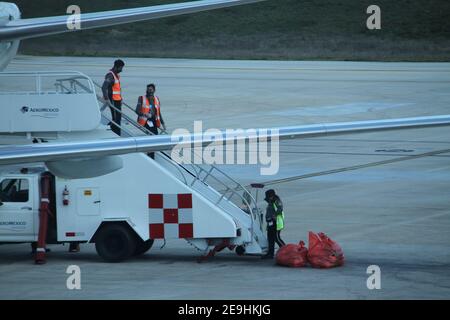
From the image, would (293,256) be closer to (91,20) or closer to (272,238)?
(272,238)

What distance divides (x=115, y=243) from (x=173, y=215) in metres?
1.17

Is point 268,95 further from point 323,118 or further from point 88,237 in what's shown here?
point 88,237

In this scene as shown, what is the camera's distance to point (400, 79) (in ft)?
177

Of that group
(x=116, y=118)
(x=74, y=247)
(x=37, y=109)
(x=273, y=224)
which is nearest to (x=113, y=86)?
(x=116, y=118)

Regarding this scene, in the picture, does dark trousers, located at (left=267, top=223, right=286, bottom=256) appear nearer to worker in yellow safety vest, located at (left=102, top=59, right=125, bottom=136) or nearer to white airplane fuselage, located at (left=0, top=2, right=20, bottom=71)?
white airplane fuselage, located at (left=0, top=2, right=20, bottom=71)

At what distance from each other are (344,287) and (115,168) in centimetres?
423

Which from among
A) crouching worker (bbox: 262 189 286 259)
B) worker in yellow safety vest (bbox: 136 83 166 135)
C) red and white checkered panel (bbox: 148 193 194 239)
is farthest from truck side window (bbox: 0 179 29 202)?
worker in yellow safety vest (bbox: 136 83 166 135)

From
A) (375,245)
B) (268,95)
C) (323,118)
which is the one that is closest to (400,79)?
(268,95)

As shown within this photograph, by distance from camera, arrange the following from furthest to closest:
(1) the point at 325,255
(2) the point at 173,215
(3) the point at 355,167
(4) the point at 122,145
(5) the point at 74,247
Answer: (3) the point at 355,167
(5) the point at 74,247
(2) the point at 173,215
(1) the point at 325,255
(4) the point at 122,145

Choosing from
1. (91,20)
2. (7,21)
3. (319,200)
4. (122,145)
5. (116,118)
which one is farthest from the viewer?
(319,200)

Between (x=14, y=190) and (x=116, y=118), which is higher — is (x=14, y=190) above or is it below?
below

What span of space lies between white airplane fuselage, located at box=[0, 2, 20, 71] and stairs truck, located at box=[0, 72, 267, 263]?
6.32 feet

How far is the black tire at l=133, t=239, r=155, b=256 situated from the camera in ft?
63.3

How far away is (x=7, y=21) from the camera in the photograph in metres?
15.4
